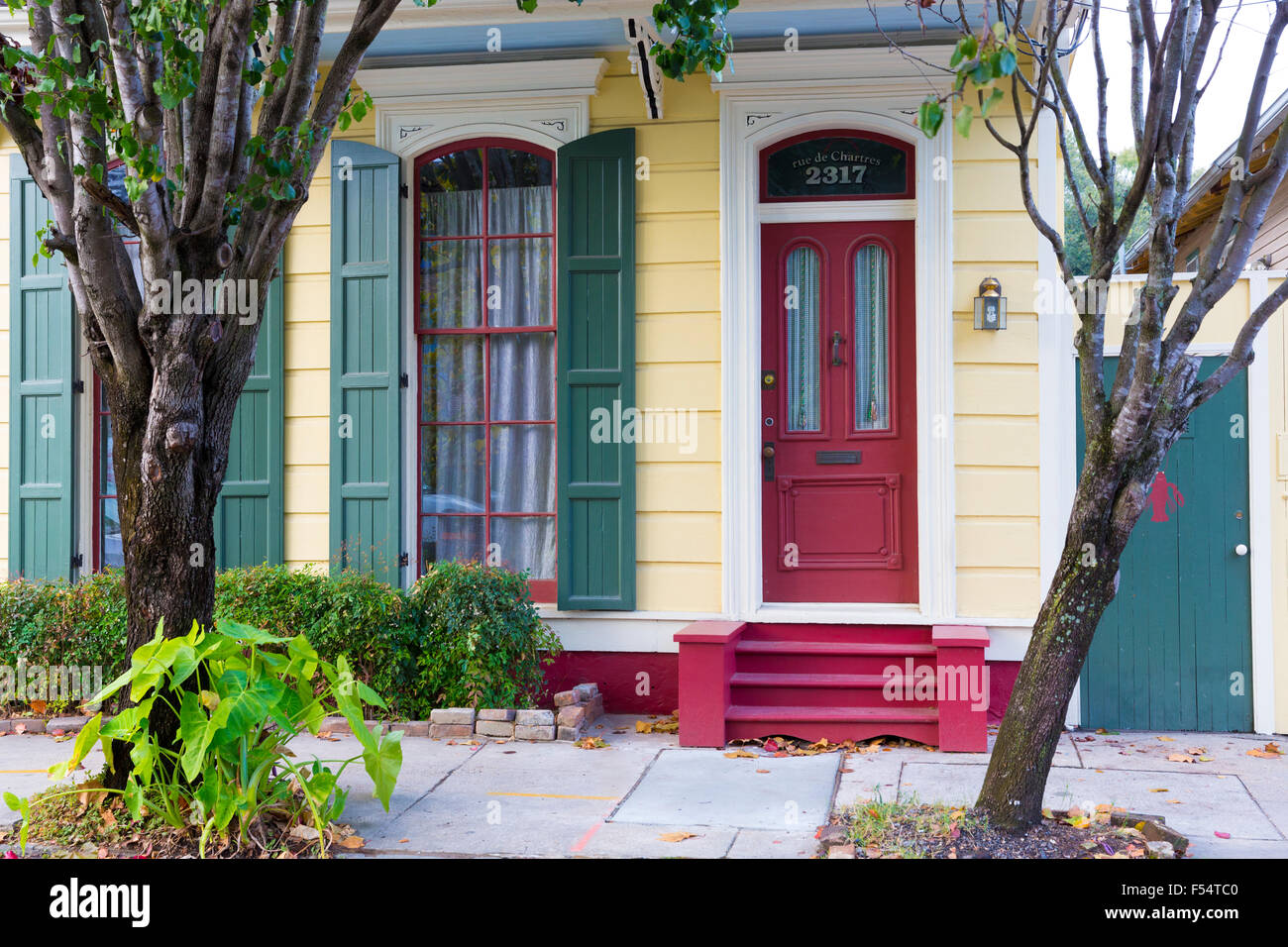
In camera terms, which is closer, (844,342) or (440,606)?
(440,606)

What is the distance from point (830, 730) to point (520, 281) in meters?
3.16

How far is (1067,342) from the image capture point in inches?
239

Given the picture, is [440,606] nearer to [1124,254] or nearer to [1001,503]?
[1001,503]

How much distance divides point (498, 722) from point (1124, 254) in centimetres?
665

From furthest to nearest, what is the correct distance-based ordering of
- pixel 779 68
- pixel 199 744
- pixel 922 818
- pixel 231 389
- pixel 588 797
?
pixel 779 68 < pixel 588 797 < pixel 231 389 < pixel 922 818 < pixel 199 744

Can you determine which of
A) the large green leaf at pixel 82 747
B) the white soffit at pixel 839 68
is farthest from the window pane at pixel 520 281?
the large green leaf at pixel 82 747

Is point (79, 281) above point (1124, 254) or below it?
below

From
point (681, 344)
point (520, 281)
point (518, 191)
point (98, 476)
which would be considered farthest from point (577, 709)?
point (98, 476)

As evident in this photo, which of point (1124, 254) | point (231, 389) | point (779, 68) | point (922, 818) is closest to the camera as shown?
point (922, 818)

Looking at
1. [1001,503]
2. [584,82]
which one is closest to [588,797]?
[1001,503]

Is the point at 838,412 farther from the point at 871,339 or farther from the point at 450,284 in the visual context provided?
the point at 450,284

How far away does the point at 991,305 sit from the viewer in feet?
19.6

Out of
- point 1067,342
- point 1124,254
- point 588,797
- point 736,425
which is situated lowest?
point 588,797

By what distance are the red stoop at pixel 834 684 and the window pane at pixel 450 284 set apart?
7.80 feet
